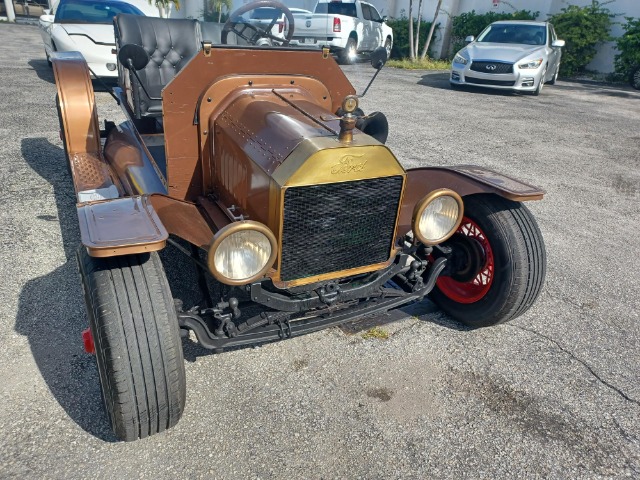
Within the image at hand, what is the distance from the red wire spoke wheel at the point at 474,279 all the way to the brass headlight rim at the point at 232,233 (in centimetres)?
137

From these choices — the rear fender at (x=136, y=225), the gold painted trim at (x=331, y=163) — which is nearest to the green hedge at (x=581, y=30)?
the gold painted trim at (x=331, y=163)

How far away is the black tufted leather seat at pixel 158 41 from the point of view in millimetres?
4566

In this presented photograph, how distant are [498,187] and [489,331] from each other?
95 centimetres

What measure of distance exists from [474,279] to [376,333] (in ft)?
2.24

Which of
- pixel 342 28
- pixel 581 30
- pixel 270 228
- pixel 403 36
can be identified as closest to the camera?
pixel 270 228

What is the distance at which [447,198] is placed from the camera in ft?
7.97

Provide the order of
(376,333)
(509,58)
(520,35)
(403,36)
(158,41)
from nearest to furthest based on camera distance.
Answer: (376,333)
(158,41)
(509,58)
(520,35)
(403,36)

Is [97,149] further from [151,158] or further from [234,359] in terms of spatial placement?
[234,359]

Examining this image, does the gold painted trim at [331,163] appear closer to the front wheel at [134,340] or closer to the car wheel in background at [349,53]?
the front wheel at [134,340]

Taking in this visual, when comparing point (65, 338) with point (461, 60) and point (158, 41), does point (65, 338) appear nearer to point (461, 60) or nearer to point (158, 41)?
point (158, 41)

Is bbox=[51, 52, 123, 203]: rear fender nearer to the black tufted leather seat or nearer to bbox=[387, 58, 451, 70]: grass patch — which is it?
the black tufted leather seat

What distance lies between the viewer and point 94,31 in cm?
802

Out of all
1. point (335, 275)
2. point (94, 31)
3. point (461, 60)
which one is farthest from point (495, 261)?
point (461, 60)

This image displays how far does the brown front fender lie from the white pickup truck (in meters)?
11.5
